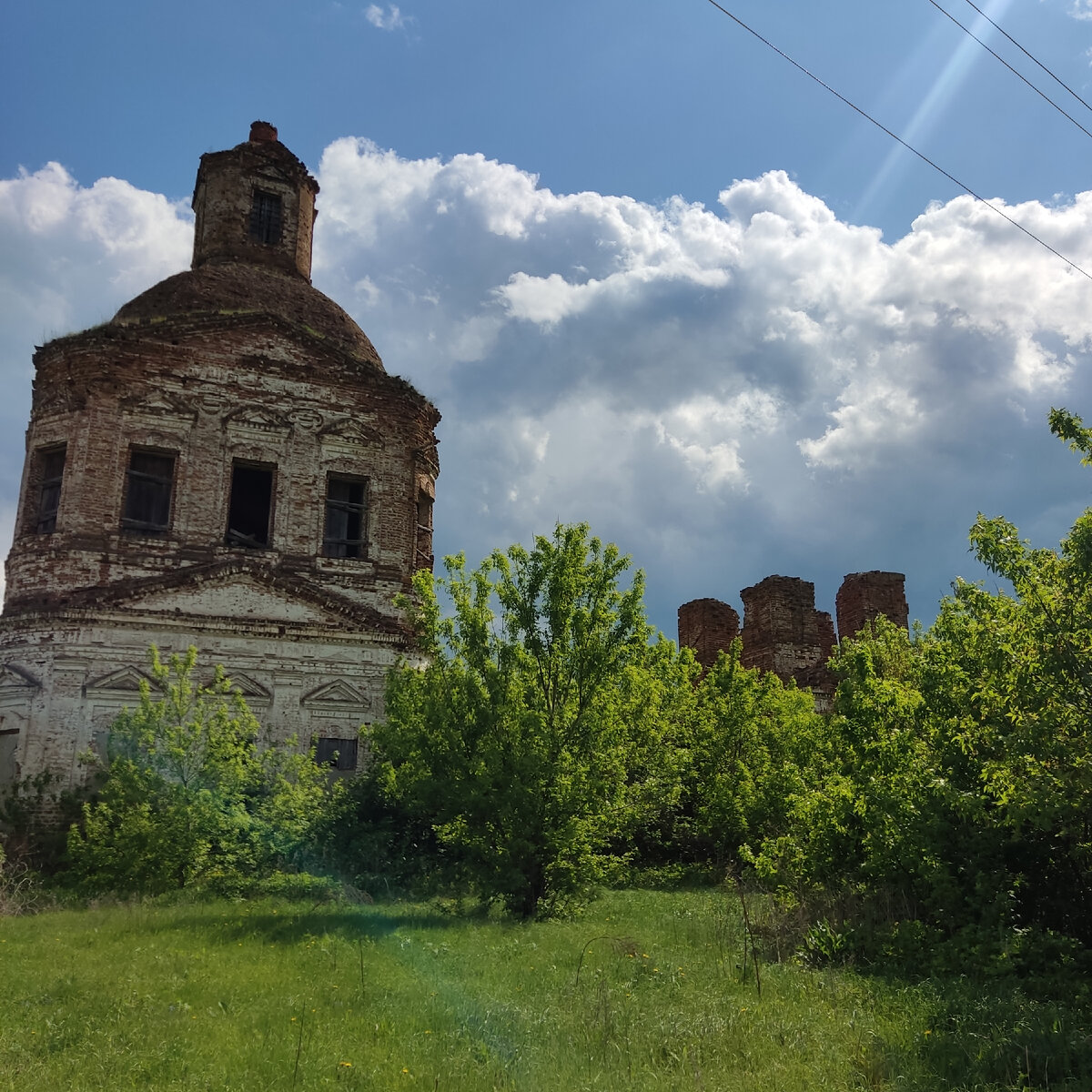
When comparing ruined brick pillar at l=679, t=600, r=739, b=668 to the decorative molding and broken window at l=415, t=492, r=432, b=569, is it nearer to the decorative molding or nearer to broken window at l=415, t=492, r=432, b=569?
broken window at l=415, t=492, r=432, b=569

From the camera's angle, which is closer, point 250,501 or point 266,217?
point 250,501

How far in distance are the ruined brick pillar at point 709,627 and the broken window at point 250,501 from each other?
36.5ft

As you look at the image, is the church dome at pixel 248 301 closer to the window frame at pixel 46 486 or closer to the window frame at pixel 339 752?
the window frame at pixel 46 486

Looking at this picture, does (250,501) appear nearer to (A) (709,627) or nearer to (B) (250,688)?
(B) (250,688)

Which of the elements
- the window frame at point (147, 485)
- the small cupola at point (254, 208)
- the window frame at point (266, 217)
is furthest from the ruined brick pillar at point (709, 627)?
the window frame at point (266, 217)

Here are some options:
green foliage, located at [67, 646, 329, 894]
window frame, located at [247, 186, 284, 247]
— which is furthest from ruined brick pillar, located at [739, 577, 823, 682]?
window frame, located at [247, 186, 284, 247]

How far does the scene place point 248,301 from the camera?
75.4ft

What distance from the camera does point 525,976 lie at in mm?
9461

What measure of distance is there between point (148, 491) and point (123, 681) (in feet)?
14.1

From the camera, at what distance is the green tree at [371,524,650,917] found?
496 inches

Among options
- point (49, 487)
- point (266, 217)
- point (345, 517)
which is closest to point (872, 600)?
point (345, 517)

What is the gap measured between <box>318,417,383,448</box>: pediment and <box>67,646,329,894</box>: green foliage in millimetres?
6983

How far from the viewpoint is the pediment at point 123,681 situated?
59.2 feet

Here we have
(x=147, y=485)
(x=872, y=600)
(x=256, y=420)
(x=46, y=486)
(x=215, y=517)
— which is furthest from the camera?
(x=872, y=600)
